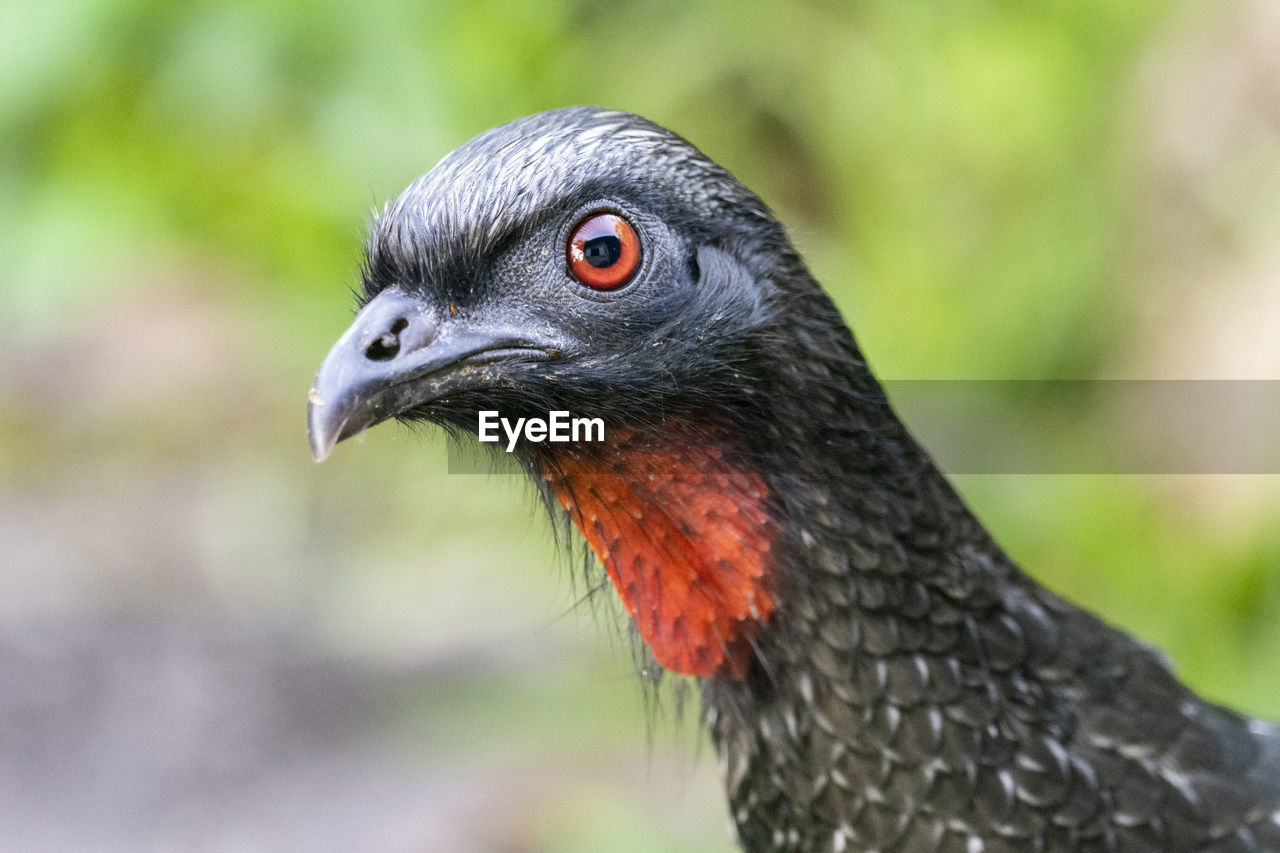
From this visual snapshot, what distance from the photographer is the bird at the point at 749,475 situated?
2.14m

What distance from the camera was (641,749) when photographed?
4754 mm

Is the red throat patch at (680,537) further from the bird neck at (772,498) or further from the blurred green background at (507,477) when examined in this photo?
the blurred green background at (507,477)

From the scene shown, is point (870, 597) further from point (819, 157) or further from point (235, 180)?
point (819, 157)

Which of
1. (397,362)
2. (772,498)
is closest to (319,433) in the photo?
(397,362)

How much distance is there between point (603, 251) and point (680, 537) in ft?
1.68

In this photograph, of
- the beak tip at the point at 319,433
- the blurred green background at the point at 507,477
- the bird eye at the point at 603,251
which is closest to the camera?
the beak tip at the point at 319,433

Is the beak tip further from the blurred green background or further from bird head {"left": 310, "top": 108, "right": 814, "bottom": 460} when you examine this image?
the blurred green background

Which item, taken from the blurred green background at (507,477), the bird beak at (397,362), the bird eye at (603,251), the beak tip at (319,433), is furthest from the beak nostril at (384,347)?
the blurred green background at (507,477)

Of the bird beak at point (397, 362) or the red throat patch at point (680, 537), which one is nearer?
the bird beak at point (397, 362)

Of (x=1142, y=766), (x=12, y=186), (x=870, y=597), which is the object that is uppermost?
(x=12, y=186)

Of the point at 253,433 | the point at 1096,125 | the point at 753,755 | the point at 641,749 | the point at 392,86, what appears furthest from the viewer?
the point at 253,433

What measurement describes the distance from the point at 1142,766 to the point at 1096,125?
4.12m

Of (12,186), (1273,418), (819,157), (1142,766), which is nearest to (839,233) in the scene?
(819,157)

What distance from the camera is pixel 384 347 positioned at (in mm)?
2123
